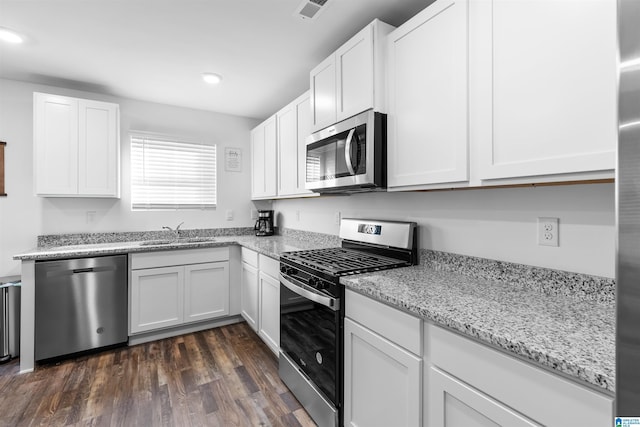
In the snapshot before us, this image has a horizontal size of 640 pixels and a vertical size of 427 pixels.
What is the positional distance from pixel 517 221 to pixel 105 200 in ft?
11.7

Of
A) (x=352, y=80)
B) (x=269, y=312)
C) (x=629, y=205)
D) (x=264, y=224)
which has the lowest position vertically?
(x=269, y=312)

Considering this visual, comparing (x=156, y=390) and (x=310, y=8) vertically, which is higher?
(x=310, y=8)

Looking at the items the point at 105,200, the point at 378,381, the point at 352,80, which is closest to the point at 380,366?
the point at 378,381

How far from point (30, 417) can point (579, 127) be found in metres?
3.07

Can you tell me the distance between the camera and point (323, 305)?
164 cm

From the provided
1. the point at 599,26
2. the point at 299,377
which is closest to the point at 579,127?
the point at 599,26

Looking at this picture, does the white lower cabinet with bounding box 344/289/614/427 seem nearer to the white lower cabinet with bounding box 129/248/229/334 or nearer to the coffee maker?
the white lower cabinet with bounding box 129/248/229/334

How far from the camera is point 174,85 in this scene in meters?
2.84

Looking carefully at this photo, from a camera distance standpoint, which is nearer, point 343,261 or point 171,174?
point 343,261

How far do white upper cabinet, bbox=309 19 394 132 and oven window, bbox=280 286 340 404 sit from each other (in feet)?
3.94

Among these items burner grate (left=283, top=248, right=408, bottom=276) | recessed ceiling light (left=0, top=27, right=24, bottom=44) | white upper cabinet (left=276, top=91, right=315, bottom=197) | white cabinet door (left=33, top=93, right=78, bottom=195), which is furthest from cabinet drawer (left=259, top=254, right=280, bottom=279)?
recessed ceiling light (left=0, top=27, right=24, bottom=44)

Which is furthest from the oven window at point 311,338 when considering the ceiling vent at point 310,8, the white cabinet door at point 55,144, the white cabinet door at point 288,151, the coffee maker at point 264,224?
the white cabinet door at point 55,144

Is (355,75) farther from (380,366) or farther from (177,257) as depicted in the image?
(177,257)

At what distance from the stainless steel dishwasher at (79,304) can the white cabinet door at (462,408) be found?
104 inches
